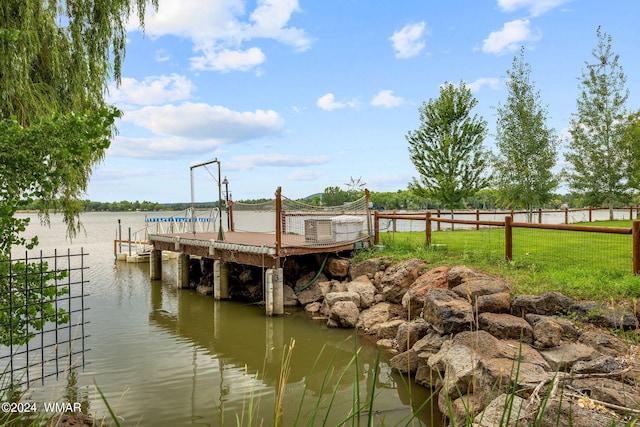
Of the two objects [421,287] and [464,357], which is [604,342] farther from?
[421,287]

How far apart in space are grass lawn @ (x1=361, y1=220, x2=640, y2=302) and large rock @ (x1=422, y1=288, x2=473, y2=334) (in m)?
1.40

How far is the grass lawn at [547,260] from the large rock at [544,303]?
0.47 metres

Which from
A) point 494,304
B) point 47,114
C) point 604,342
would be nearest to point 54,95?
point 47,114

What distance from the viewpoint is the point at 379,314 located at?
9.24 metres

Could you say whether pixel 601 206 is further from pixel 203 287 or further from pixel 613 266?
pixel 203 287

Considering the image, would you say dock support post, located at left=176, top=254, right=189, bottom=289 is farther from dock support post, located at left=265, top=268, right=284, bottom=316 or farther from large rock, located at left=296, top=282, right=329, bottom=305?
dock support post, located at left=265, top=268, right=284, bottom=316

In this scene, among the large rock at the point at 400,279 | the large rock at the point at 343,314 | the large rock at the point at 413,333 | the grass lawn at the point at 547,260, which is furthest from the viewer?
the large rock at the point at 400,279

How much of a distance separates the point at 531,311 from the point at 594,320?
2.86 feet

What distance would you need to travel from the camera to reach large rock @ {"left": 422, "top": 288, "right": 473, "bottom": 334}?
21.7ft

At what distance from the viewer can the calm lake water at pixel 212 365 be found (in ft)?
18.8

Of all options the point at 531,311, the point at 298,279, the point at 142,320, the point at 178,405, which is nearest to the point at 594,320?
the point at 531,311

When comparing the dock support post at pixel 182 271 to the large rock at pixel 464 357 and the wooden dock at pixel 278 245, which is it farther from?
the large rock at pixel 464 357

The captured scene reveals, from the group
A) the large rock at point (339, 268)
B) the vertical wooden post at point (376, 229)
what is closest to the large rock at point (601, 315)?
the large rock at point (339, 268)

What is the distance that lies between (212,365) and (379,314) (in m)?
3.69
